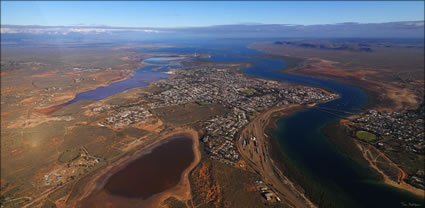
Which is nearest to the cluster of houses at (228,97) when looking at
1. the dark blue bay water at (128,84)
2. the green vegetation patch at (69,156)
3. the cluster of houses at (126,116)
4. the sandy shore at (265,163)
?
the sandy shore at (265,163)

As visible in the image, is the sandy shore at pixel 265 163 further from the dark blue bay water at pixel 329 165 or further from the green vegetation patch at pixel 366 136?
the green vegetation patch at pixel 366 136

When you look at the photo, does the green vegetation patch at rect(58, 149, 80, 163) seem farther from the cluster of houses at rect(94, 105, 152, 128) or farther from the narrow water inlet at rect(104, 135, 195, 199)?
the cluster of houses at rect(94, 105, 152, 128)

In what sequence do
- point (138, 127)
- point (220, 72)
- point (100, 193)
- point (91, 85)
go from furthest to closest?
point (220, 72) < point (91, 85) < point (138, 127) < point (100, 193)

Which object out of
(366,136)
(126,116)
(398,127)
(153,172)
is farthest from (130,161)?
(398,127)

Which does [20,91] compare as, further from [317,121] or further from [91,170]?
[317,121]

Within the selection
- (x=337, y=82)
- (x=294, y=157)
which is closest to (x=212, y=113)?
(x=294, y=157)

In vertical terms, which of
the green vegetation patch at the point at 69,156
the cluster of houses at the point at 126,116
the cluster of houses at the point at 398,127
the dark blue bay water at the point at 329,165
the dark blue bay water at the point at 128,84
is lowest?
the dark blue bay water at the point at 329,165
